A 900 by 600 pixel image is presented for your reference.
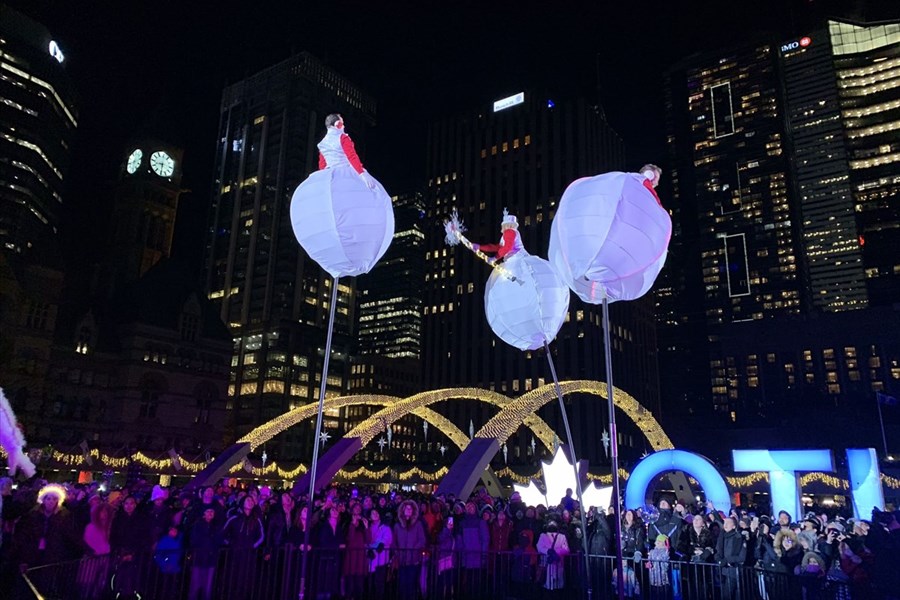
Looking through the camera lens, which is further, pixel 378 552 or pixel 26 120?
pixel 26 120

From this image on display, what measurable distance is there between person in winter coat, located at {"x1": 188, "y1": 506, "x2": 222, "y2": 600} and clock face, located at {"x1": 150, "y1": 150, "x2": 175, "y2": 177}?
8183 centimetres

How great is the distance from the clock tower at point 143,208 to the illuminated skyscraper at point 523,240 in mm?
37311

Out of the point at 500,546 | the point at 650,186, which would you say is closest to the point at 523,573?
the point at 500,546

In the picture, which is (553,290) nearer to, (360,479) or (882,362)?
(360,479)

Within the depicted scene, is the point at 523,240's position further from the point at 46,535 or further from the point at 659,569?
the point at 46,535

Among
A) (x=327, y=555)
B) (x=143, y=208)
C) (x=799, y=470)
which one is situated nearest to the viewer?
(x=327, y=555)

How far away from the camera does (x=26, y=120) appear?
98312mm

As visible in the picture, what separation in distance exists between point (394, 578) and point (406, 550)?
1140 mm

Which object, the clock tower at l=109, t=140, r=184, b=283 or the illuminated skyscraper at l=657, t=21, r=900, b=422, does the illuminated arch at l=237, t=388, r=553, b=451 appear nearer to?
the clock tower at l=109, t=140, r=184, b=283

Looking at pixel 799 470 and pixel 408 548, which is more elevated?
pixel 799 470

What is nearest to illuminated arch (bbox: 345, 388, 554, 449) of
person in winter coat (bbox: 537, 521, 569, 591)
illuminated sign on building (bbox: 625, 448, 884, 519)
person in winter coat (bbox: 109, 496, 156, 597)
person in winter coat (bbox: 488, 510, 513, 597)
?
illuminated sign on building (bbox: 625, 448, 884, 519)

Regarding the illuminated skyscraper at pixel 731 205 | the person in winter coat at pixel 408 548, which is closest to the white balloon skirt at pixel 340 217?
the person in winter coat at pixel 408 548

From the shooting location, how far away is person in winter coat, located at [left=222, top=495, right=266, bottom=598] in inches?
351

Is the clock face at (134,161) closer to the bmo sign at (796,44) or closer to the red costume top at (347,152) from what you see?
the red costume top at (347,152)
